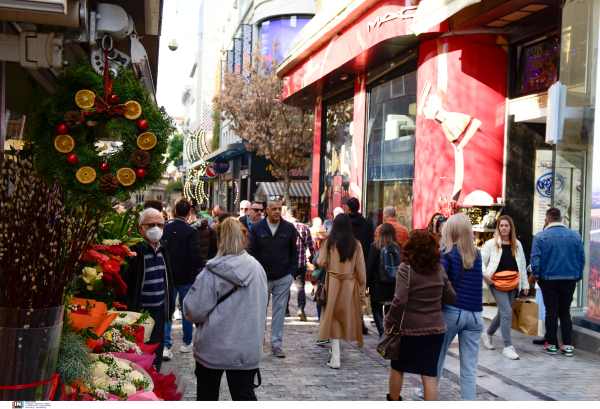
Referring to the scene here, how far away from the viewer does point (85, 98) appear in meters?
2.89

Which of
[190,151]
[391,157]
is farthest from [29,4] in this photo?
[190,151]

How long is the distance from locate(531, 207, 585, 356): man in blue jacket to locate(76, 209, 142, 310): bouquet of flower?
18.7ft

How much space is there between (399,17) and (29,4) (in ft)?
33.4

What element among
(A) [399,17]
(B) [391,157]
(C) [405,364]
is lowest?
(C) [405,364]

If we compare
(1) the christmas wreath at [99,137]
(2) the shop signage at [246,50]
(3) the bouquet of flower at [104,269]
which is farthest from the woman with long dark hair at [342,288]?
(2) the shop signage at [246,50]

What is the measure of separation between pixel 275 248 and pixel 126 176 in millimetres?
4501

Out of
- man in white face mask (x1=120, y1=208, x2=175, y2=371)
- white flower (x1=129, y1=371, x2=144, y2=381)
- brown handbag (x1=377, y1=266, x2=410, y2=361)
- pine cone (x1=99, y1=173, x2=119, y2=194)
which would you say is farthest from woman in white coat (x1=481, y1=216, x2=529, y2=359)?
pine cone (x1=99, y1=173, x2=119, y2=194)

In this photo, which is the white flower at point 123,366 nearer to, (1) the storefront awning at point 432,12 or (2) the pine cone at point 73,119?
(2) the pine cone at point 73,119

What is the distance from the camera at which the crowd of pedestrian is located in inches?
154

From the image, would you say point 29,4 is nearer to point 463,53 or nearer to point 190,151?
point 463,53

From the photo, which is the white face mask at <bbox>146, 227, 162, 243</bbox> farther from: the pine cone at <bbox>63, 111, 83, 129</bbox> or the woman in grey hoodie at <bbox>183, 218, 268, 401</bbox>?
the pine cone at <bbox>63, 111, 83, 129</bbox>

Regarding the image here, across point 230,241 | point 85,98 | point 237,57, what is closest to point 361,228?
point 230,241

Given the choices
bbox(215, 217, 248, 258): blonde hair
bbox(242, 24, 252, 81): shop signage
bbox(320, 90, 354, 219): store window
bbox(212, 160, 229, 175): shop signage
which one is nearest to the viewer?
bbox(215, 217, 248, 258): blonde hair

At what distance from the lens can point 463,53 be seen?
36.2ft
